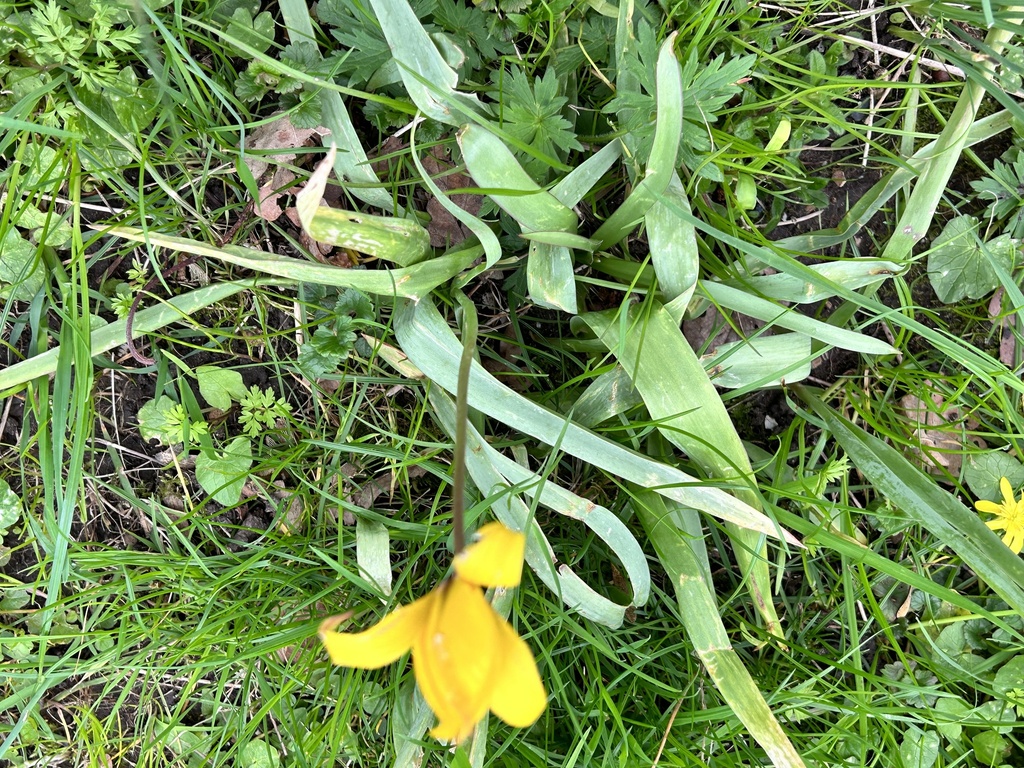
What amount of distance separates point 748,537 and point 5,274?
5.54 ft

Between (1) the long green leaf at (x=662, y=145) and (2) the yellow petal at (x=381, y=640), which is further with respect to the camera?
Answer: (1) the long green leaf at (x=662, y=145)

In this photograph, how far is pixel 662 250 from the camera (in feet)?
4.11

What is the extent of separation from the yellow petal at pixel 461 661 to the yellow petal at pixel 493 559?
1.1 inches

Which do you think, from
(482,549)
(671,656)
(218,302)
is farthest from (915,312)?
(218,302)

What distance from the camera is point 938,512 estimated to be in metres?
1.33

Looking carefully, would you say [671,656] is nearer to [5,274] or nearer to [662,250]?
[662,250]

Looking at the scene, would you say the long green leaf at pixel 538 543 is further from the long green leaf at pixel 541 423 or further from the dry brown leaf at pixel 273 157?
the dry brown leaf at pixel 273 157

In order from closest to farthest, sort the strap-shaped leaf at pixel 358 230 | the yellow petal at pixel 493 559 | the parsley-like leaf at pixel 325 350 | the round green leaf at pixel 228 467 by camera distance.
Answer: the yellow petal at pixel 493 559 < the strap-shaped leaf at pixel 358 230 < the parsley-like leaf at pixel 325 350 < the round green leaf at pixel 228 467

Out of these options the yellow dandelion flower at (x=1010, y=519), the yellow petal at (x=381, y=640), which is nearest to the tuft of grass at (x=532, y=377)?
the yellow dandelion flower at (x=1010, y=519)

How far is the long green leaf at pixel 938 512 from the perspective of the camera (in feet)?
4.24

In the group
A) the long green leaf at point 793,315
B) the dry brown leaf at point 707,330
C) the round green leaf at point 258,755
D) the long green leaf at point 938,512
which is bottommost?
the round green leaf at point 258,755

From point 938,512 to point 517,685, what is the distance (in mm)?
1121

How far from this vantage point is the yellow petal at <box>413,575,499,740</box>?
595 mm

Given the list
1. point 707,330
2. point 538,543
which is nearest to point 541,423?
point 538,543
